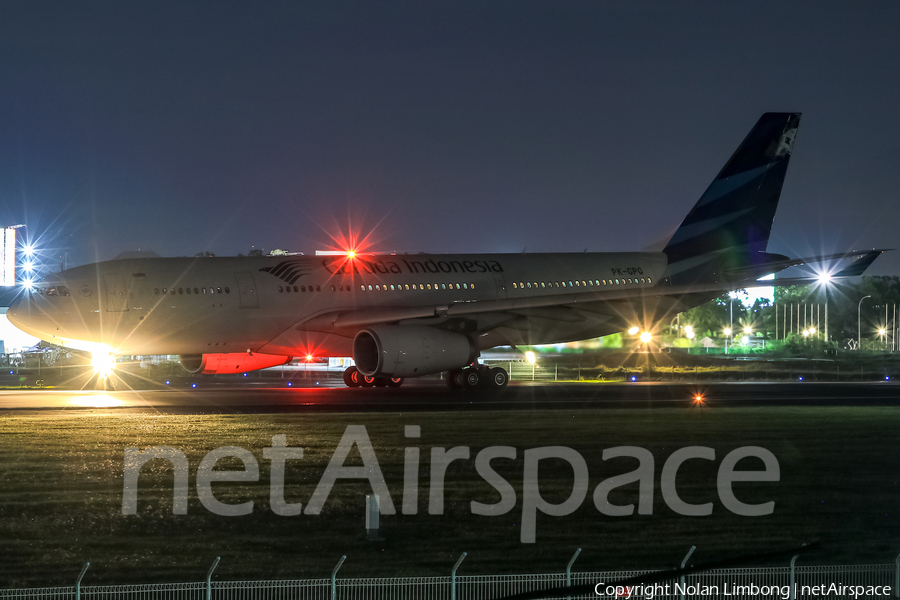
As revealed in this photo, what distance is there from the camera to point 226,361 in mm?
32219

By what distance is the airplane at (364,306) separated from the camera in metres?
29.2

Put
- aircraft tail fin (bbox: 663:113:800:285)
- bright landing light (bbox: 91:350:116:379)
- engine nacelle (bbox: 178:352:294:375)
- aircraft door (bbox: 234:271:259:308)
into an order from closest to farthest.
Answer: aircraft door (bbox: 234:271:259:308) → engine nacelle (bbox: 178:352:294:375) → aircraft tail fin (bbox: 663:113:800:285) → bright landing light (bbox: 91:350:116:379)

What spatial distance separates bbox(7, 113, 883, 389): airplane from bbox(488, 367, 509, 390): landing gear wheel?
0.15 feet

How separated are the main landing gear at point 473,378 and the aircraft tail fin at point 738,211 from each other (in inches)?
411

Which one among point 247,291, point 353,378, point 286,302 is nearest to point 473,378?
point 353,378

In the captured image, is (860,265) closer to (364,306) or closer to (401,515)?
(364,306)

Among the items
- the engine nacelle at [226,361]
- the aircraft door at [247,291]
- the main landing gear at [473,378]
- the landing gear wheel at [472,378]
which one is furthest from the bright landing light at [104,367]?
the landing gear wheel at [472,378]

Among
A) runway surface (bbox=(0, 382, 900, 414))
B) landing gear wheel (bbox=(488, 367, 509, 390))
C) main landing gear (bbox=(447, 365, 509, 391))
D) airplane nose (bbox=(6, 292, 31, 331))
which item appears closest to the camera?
runway surface (bbox=(0, 382, 900, 414))

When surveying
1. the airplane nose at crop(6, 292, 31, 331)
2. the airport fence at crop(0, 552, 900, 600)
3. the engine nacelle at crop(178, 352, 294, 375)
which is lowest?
the airport fence at crop(0, 552, 900, 600)

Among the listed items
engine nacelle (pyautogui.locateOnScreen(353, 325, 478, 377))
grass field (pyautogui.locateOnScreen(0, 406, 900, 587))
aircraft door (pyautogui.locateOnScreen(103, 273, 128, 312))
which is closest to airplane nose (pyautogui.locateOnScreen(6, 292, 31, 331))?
aircraft door (pyautogui.locateOnScreen(103, 273, 128, 312))

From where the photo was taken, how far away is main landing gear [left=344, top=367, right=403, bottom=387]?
32.2m

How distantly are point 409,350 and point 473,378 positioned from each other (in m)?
3.17

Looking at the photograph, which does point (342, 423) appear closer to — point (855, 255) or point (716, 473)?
point (716, 473)

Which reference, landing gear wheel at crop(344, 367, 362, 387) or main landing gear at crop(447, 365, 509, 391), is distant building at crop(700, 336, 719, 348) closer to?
main landing gear at crop(447, 365, 509, 391)
